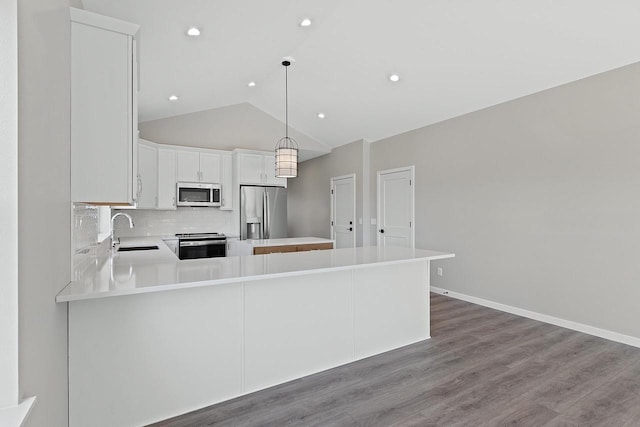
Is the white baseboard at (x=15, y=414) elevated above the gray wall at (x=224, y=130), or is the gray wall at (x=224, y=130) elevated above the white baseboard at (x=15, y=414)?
the gray wall at (x=224, y=130)

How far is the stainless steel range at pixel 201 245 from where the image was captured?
5.03m

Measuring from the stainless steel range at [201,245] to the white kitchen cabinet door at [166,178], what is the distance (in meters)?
0.58

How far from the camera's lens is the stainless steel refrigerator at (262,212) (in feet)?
18.6

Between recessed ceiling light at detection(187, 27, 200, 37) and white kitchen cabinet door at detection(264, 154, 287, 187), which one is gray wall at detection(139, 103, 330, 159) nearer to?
white kitchen cabinet door at detection(264, 154, 287, 187)

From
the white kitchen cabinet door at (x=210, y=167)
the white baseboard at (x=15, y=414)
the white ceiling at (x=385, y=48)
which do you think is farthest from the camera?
the white kitchen cabinet door at (x=210, y=167)

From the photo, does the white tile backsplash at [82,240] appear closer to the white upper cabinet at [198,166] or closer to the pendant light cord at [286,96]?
the white upper cabinet at [198,166]

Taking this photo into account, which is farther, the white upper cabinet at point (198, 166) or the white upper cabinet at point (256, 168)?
the white upper cabinet at point (256, 168)

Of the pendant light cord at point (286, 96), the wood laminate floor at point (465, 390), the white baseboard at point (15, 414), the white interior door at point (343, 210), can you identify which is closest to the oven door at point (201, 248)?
the pendant light cord at point (286, 96)

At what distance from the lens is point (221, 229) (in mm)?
6023

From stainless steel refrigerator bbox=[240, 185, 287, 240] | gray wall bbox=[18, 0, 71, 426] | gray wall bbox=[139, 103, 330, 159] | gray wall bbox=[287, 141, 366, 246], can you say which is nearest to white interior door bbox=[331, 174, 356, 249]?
gray wall bbox=[287, 141, 366, 246]

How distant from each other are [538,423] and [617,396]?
0.79 metres

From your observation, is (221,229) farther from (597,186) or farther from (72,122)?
(597,186)

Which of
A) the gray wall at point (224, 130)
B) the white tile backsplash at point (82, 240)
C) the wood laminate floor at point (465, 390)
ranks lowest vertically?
the wood laminate floor at point (465, 390)

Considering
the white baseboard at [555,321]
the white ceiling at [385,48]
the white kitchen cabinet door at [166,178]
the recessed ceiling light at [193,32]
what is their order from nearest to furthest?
the white ceiling at [385,48]
the recessed ceiling light at [193,32]
the white baseboard at [555,321]
the white kitchen cabinet door at [166,178]
